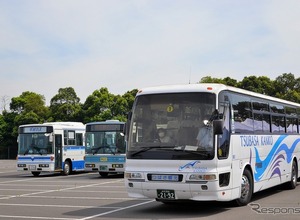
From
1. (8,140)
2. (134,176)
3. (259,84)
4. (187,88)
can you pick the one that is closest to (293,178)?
(187,88)

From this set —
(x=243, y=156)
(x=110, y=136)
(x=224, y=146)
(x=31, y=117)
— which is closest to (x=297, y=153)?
(x=243, y=156)

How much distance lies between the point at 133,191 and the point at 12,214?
3.00 m

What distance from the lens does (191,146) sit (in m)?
10.9

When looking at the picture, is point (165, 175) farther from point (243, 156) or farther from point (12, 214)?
point (12, 214)

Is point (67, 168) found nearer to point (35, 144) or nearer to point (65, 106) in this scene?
point (35, 144)

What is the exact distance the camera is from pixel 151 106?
11.8 meters

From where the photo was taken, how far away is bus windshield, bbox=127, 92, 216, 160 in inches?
431

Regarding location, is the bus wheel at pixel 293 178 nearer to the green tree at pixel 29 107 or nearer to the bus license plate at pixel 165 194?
the bus license plate at pixel 165 194

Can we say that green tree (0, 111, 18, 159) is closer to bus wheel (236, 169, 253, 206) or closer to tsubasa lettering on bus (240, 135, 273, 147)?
tsubasa lettering on bus (240, 135, 273, 147)

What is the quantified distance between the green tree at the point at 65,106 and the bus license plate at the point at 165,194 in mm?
54641

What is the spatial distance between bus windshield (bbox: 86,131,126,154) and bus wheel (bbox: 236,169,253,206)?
12109mm

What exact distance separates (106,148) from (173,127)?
13451 mm

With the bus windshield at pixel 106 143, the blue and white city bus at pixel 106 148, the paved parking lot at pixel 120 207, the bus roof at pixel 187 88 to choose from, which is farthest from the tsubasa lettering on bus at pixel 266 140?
the bus windshield at pixel 106 143

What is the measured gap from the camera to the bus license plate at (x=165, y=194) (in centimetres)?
1092
